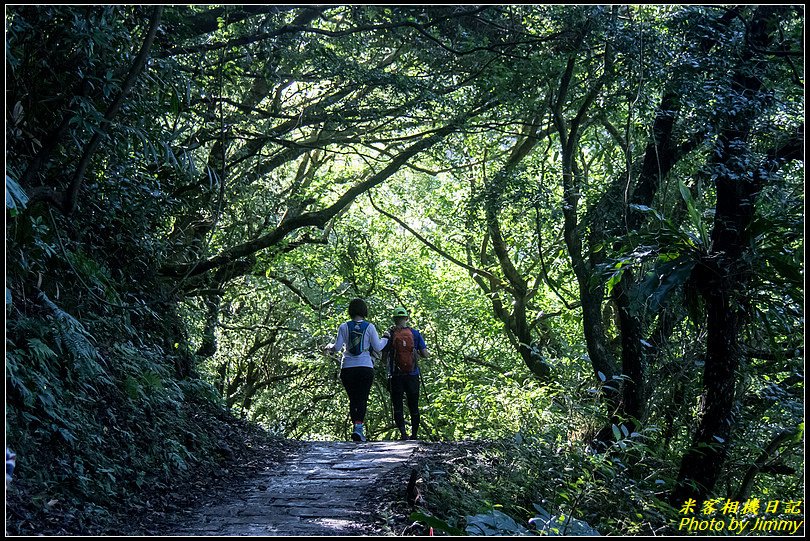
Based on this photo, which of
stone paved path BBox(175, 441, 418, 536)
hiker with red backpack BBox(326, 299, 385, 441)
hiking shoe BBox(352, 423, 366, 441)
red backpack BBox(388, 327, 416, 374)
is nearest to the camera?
stone paved path BBox(175, 441, 418, 536)

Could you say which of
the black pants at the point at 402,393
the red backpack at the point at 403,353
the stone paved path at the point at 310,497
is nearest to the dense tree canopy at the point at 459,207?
the stone paved path at the point at 310,497

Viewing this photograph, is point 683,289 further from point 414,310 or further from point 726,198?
point 414,310

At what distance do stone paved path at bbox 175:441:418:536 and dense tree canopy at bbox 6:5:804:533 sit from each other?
92 centimetres

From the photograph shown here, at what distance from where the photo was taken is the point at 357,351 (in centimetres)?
1004

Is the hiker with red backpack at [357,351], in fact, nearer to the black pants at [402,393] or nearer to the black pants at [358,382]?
the black pants at [358,382]

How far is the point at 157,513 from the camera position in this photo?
643cm

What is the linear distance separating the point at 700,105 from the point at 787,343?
10.2 feet

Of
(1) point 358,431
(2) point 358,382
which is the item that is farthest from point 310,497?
(1) point 358,431

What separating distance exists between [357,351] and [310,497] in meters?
3.14

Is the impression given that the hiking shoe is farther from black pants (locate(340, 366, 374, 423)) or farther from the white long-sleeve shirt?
the white long-sleeve shirt

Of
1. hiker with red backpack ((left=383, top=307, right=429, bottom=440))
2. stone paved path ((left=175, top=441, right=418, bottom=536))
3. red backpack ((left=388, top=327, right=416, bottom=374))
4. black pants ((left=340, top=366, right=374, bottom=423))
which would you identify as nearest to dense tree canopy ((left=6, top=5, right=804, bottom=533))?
stone paved path ((left=175, top=441, right=418, bottom=536))

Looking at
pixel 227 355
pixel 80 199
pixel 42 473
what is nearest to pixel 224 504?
pixel 42 473

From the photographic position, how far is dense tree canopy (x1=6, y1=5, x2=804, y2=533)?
676 cm

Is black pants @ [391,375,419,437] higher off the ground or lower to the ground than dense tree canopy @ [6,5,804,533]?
lower
